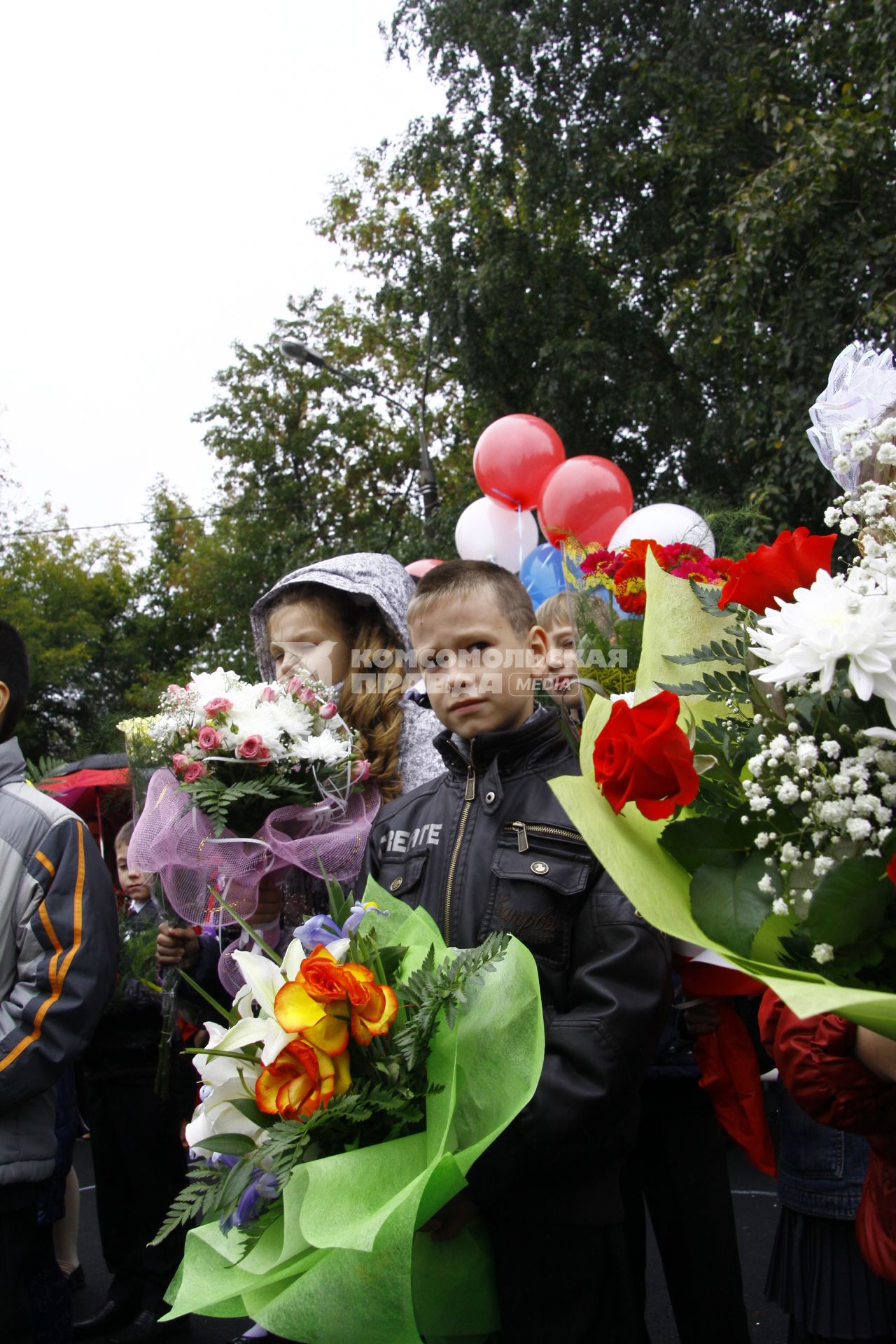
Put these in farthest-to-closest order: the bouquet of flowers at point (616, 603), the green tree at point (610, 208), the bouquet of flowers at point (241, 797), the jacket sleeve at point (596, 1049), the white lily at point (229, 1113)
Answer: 1. the green tree at point (610, 208)
2. the bouquet of flowers at point (241, 797)
3. the bouquet of flowers at point (616, 603)
4. the jacket sleeve at point (596, 1049)
5. the white lily at point (229, 1113)

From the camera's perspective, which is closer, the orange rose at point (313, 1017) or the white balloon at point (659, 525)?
the orange rose at point (313, 1017)

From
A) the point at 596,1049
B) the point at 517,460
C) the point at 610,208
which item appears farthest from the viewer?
the point at 610,208

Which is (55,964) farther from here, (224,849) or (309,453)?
(309,453)

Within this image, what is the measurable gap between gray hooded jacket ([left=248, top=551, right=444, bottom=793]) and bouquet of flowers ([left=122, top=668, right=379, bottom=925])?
353 millimetres

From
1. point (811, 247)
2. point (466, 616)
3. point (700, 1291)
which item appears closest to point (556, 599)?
point (466, 616)

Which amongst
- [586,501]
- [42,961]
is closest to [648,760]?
[42,961]

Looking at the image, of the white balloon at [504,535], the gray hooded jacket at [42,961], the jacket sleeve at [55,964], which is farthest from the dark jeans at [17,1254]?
the white balloon at [504,535]

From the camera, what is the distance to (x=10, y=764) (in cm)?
281

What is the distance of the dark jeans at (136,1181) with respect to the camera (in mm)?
3656

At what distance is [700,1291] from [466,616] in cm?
164

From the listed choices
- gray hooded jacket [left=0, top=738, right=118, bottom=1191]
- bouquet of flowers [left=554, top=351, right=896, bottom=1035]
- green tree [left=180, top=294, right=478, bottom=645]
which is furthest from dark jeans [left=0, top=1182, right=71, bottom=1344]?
green tree [left=180, top=294, right=478, bottom=645]

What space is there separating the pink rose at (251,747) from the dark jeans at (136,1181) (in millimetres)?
1817

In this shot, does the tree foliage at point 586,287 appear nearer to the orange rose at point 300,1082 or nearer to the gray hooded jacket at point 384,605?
the gray hooded jacket at point 384,605

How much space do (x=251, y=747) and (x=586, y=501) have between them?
166 inches
